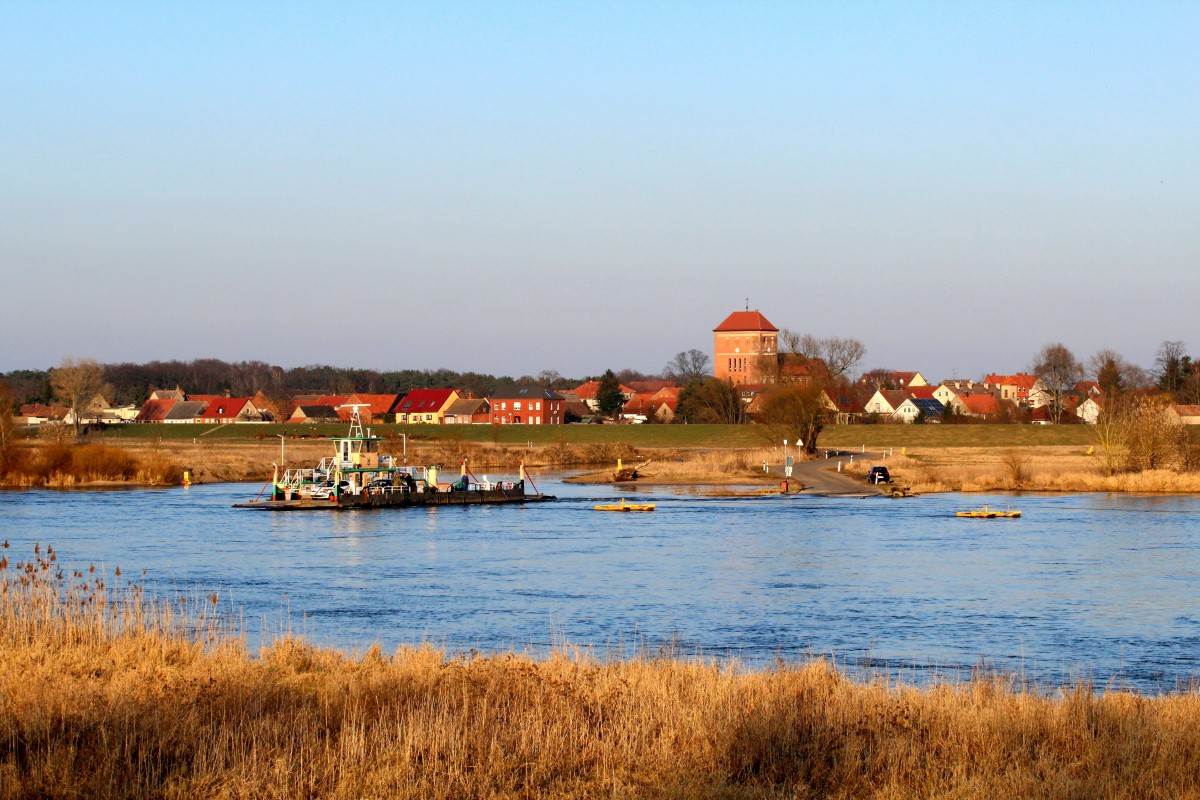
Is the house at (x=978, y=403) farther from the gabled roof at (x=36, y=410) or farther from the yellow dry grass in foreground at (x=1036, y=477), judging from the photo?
the gabled roof at (x=36, y=410)

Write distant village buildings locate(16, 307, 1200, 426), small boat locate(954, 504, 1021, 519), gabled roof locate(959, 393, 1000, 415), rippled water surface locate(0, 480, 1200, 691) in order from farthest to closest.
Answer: gabled roof locate(959, 393, 1000, 415)
distant village buildings locate(16, 307, 1200, 426)
small boat locate(954, 504, 1021, 519)
rippled water surface locate(0, 480, 1200, 691)

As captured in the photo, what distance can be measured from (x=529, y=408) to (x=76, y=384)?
58019 millimetres

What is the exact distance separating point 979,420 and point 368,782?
410ft

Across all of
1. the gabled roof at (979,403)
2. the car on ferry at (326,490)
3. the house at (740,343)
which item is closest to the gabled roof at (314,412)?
the house at (740,343)

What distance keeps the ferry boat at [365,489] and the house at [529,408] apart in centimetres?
9890

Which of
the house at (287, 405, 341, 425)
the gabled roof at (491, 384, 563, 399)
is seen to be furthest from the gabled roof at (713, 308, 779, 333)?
the house at (287, 405, 341, 425)

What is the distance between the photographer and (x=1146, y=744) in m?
11.8

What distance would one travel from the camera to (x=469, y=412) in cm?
17400

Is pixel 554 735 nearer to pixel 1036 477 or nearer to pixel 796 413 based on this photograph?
pixel 1036 477

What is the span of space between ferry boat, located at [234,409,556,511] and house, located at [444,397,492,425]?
348 ft

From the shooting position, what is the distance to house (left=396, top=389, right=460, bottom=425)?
174m

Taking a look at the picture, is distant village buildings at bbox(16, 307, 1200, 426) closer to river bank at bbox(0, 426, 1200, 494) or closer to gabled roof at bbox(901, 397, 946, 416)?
gabled roof at bbox(901, 397, 946, 416)

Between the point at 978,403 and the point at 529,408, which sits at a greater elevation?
the point at 978,403

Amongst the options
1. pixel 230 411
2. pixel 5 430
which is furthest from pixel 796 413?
pixel 230 411
